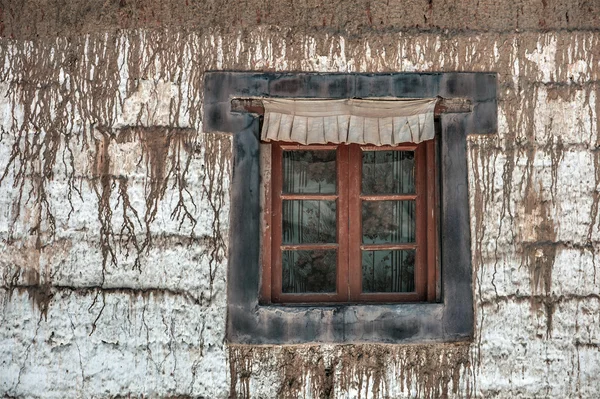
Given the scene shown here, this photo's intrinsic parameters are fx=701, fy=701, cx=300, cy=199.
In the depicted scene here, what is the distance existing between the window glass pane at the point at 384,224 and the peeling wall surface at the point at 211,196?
40cm

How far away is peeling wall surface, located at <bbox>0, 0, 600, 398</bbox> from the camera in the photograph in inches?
153

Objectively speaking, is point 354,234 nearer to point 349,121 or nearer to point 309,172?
point 309,172

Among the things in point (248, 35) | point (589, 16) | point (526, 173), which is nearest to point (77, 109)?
point (248, 35)

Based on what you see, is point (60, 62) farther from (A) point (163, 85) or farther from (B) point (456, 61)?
(B) point (456, 61)

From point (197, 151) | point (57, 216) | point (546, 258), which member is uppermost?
point (197, 151)

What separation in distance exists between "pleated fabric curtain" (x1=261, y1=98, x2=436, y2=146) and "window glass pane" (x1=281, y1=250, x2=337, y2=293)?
0.66 meters

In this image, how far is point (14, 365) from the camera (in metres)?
3.87

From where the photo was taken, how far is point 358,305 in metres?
3.89

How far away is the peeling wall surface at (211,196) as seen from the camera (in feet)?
12.7

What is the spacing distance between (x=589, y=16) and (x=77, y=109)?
300 cm

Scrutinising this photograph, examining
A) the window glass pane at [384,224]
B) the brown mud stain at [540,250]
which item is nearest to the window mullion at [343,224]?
the window glass pane at [384,224]

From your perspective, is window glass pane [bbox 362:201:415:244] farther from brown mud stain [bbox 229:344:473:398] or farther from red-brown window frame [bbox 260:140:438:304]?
brown mud stain [bbox 229:344:473:398]

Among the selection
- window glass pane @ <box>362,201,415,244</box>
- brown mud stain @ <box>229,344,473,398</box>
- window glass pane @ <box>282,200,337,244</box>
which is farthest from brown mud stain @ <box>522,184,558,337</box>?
window glass pane @ <box>282,200,337,244</box>

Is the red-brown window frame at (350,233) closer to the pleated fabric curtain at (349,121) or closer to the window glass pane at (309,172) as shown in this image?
the window glass pane at (309,172)
